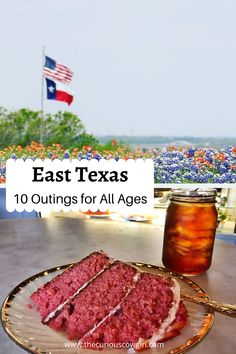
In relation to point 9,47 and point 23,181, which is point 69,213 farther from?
point 9,47

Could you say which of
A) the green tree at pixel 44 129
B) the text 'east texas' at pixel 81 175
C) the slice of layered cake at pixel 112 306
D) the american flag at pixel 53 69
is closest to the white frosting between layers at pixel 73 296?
the slice of layered cake at pixel 112 306

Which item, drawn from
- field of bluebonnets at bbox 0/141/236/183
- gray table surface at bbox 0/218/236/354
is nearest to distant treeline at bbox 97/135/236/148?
field of bluebonnets at bbox 0/141/236/183

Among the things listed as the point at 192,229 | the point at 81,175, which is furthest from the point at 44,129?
the point at 192,229

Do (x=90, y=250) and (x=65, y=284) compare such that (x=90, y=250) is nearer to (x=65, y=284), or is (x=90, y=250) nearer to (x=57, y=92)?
(x=65, y=284)

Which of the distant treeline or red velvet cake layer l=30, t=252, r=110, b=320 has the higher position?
the distant treeline

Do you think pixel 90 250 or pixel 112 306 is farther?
pixel 90 250

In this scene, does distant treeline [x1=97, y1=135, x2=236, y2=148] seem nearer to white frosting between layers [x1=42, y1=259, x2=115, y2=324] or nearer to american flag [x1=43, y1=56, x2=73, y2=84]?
american flag [x1=43, y1=56, x2=73, y2=84]

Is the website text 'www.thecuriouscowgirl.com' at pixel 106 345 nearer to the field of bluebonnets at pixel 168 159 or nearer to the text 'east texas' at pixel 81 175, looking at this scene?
the text 'east texas' at pixel 81 175

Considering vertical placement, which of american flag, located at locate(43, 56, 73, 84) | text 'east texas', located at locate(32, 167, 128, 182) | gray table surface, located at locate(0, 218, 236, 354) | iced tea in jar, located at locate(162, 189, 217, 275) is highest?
american flag, located at locate(43, 56, 73, 84)
